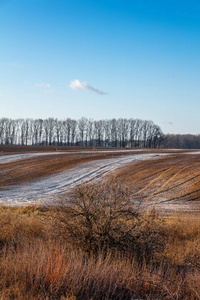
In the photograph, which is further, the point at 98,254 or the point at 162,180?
the point at 162,180

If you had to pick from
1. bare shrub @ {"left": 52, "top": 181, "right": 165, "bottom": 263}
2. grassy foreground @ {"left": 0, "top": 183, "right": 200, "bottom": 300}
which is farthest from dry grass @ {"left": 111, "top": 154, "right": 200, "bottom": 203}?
bare shrub @ {"left": 52, "top": 181, "right": 165, "bottom": 263}

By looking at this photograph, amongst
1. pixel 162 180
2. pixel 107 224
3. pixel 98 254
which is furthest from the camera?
pixel 162 180

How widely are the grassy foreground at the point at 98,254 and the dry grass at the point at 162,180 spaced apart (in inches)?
356

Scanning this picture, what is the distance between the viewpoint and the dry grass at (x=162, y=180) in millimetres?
19094

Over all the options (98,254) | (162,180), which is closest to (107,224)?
(98,254)

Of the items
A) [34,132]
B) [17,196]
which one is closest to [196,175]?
[17,196]

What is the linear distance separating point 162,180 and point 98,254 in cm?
1798

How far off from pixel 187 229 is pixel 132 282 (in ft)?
17.7

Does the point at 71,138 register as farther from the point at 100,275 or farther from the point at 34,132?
the point at 100,275

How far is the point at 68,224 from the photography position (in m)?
6.89

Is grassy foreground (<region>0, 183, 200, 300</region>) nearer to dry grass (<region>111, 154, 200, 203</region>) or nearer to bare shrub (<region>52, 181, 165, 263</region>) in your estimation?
bare shrub (<region>52, 181, 165, 263</region>)

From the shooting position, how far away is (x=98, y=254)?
6.36 m

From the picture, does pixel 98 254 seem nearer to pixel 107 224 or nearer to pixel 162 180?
pixel 107 224

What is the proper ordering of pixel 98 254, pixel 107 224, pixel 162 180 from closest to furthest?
pixel 98 254 < pixel 107 224 < pixel 162 180
